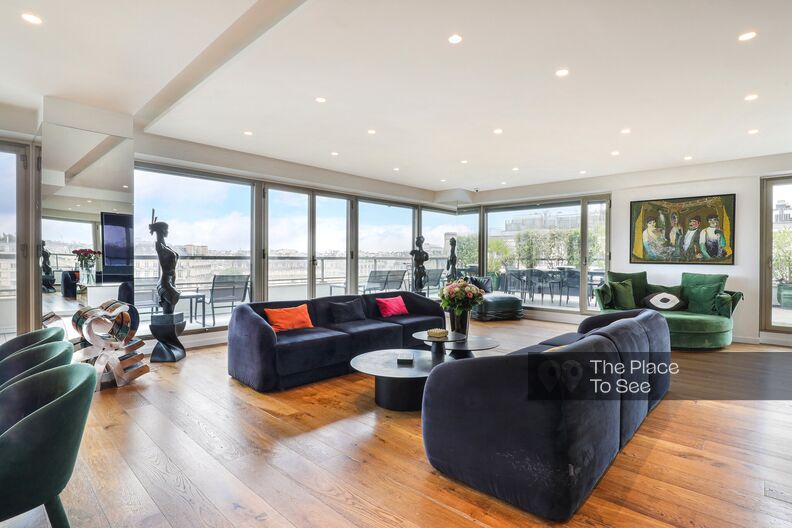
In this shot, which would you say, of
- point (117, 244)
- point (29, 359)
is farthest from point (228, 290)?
point (29, 359)

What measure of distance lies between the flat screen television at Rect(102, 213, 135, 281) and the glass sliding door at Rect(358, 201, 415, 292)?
383 cm

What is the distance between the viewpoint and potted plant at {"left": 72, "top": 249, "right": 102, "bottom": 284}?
437 centimetres

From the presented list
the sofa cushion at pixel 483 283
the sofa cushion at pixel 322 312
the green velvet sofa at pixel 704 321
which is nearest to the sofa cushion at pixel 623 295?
the green velvet sofa at pixel 704 321

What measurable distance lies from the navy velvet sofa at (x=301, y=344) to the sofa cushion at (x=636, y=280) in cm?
363

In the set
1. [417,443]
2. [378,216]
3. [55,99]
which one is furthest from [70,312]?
[378,216]

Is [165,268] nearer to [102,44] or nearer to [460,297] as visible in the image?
[102,44]

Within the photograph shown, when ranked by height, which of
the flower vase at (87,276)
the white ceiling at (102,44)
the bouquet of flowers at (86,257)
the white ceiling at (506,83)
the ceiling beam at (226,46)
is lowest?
the flower vase at (87,276)

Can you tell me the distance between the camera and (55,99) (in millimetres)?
3830

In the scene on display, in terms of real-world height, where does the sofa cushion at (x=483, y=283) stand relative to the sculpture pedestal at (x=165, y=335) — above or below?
above

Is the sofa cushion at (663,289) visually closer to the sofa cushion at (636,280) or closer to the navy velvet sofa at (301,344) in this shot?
the sofa cushion at (636,280)

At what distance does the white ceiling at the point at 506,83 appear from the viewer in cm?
250

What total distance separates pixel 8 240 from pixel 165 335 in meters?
1.80

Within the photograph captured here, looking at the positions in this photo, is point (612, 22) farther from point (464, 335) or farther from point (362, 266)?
point (362, 266)

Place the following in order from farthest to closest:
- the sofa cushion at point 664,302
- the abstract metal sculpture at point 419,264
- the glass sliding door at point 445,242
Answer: the glass sliding door at point 445,242, the abstract metal sculpture at point 419,264, the sofa cushion at point 664,302
